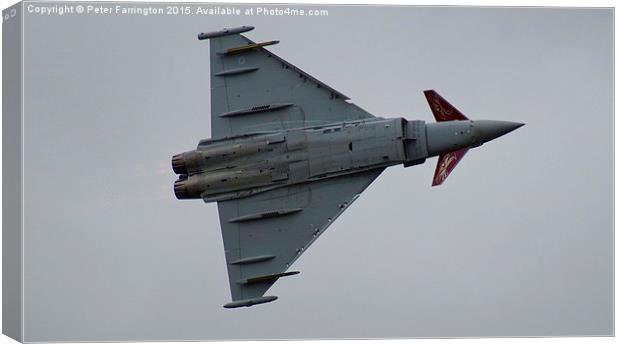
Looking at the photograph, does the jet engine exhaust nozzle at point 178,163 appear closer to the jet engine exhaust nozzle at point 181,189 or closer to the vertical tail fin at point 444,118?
the jet engine exhaust nozzle at point 181,189

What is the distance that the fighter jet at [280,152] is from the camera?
86.4ft

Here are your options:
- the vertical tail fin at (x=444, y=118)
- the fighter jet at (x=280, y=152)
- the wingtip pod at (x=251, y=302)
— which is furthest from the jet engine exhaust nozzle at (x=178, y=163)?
the vertical tail fin at (x=444, y=118)

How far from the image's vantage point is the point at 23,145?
2580 cm

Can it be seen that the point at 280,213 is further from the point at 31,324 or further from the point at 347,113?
the point at 31,324

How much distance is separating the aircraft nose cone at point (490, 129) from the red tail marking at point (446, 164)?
1.31ft

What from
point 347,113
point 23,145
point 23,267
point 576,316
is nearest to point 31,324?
point 23,267

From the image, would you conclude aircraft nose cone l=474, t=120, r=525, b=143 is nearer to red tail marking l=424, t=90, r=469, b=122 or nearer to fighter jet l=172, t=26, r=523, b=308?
fighter jet l=172, t=26, r=523, b=308

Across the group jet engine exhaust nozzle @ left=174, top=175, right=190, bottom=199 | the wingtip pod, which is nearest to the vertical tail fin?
the wingtip pod

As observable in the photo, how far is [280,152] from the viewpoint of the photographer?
26.7m

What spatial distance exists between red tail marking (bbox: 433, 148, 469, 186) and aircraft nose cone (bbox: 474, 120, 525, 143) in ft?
1.31

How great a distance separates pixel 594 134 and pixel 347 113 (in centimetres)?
479

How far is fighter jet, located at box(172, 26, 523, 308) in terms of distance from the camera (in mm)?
26328

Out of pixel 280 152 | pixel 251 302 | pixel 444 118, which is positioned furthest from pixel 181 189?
pixel 444 118

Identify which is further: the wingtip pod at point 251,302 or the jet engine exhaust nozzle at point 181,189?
the jet engine exhaust nozzle at point 181,189
